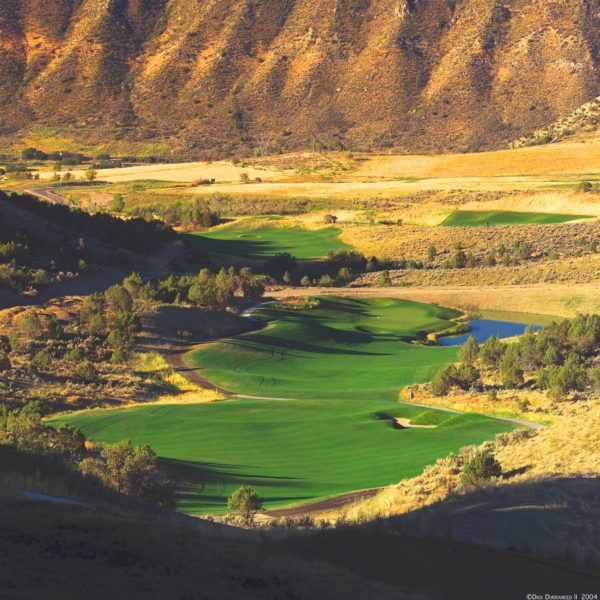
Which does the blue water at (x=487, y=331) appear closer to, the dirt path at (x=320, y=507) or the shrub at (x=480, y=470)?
the dirt path at (x=320, y=507)

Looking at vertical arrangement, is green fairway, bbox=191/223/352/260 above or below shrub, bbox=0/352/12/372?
above

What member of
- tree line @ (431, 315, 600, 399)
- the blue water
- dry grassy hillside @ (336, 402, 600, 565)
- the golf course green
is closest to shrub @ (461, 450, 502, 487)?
dry grassy hillside @ (336, 402, 600, 565)

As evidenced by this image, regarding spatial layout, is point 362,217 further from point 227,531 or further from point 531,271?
point 227,531

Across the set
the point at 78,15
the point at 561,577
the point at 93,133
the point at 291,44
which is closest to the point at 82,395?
the point at 561,577

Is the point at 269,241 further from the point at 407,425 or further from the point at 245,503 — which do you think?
the point at 245,503

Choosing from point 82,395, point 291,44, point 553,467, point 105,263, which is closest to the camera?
point 553,467

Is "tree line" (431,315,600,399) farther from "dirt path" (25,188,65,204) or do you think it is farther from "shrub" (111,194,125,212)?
"dirt path" (25,188,65,204)
